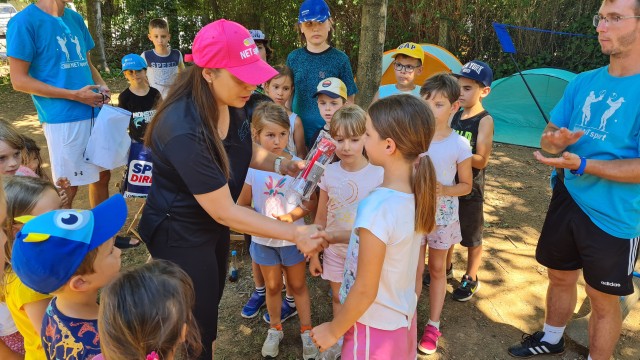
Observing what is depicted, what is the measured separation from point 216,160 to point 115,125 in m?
2.34

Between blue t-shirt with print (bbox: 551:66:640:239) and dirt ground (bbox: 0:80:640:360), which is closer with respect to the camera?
blue t-shirt with print (bbox: 551:66:640:239)

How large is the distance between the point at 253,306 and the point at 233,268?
607 millimetres

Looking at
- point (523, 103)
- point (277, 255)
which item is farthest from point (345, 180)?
point (523, 103)

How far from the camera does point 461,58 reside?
10.1 meters

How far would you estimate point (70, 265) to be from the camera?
4.91ft

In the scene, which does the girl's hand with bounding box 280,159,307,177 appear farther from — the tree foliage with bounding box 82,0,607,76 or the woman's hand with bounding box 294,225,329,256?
the tree foliage with bounding box 82,0,607,76

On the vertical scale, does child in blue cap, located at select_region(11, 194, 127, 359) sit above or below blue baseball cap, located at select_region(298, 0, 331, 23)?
below

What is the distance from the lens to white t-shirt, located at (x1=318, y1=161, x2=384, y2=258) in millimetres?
2627

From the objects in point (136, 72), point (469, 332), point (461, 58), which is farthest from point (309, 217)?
point (461, 58)

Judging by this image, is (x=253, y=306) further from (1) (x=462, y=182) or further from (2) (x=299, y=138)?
(1) (x=462, y=182)

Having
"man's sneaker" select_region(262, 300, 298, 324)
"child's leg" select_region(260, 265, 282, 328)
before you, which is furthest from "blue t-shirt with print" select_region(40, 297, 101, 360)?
"man's sneaker" select_region(262, 300, 298, 324)

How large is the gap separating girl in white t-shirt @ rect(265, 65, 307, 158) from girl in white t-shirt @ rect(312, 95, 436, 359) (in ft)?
5.57

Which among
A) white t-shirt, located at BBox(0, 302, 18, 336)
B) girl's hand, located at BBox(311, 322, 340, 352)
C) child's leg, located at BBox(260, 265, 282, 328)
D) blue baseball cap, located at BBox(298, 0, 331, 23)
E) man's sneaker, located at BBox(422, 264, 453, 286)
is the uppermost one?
blue baseball cap, located at BBox(298, 0, 331, 23)

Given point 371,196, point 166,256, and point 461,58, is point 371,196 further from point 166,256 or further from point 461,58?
point 461,58
